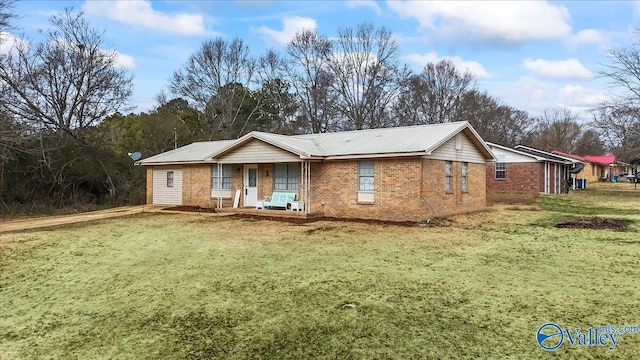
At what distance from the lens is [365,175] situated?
1476 centimetres

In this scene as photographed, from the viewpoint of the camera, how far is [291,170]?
17000mm

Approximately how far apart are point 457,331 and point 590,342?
1353 millimetres

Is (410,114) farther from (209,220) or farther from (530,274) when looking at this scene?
(530,274)

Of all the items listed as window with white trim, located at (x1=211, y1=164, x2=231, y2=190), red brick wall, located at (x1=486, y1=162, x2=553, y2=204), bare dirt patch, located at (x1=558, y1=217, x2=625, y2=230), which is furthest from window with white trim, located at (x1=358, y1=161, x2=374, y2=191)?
red brick wall, located at (x1=486, y1=162, x2=553, y2=204)

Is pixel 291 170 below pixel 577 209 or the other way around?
the other way around

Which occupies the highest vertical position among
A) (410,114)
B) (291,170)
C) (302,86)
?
(302,86)

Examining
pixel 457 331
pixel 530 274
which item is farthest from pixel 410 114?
pixel 457 331

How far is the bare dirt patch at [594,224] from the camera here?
485 inches

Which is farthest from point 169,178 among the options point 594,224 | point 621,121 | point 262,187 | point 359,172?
point 621,121

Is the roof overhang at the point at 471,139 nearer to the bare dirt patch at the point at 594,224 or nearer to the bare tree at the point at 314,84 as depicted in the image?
the bare dirt patch at the point at 594,224

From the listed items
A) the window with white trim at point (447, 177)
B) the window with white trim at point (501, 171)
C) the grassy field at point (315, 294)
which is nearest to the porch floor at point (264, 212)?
the grassy field at point (315, 294)

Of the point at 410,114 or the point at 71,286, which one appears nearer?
the point at 71,286

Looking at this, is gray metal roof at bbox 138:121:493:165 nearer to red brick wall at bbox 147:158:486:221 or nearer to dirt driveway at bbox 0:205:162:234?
red brick wall at bbox 147:158:486:221

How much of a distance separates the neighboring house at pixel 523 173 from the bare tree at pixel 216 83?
2178 cm
